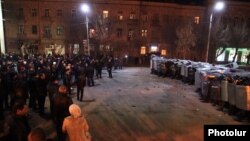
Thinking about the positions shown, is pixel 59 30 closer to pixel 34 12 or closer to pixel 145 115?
pixel 34 12

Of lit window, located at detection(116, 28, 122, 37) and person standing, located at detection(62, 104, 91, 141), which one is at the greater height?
lit window, located at detection(116, 28, 122, 37)

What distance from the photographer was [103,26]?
150ft

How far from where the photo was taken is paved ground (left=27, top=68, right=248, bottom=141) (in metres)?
11.0

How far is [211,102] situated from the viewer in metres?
16.4

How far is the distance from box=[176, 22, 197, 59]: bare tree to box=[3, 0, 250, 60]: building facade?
0.89 meters

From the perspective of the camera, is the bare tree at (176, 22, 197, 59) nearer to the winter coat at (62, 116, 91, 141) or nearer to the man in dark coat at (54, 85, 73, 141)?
the man in dark coat at (54, 85, 73, 141)

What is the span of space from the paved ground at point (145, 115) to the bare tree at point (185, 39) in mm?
26927

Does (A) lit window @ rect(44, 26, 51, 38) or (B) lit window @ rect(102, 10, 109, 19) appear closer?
(A) lit window @ rect(44, 26, 51, 38)

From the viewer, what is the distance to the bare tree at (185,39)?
154ft

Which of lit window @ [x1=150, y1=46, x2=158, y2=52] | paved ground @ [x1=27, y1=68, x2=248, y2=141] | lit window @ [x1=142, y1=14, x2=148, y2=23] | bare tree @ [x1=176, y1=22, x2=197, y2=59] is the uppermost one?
lit window @ [x1=142, y1=14, x2=148, y2=23]

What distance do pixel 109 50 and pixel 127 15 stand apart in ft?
21.1

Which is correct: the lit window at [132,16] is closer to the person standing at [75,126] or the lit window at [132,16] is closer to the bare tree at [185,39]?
the bare tree at [185,39]

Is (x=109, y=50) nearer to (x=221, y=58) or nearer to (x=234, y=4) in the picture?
(x=221, y=58)

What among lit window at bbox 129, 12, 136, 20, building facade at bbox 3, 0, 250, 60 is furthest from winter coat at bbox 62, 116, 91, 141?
lit window at bbox 129, 12, 136, 20
